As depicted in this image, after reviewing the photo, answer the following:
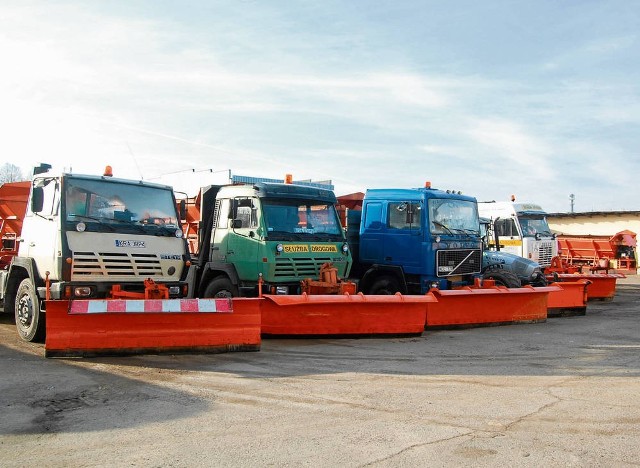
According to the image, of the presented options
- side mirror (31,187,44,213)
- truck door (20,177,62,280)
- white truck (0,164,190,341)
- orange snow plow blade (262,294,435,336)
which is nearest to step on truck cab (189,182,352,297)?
Result: orange snow plow blade (262,294,435,336)

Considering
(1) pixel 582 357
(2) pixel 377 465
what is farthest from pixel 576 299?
(2) pixel 377 465

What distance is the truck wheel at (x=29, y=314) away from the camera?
8953mm

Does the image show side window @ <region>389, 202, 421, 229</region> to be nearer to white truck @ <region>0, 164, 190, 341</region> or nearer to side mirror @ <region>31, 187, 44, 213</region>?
white truck @ <region>0, 164, 190, 341</region>

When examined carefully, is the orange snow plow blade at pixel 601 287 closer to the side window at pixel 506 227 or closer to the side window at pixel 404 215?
the side window at pixel 506 227

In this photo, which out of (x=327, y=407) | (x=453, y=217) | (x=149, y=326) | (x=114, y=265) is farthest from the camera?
(x=453, y=217)

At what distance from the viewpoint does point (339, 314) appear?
10.1m

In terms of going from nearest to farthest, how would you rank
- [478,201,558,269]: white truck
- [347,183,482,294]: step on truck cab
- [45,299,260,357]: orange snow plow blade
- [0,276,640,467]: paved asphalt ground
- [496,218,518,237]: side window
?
[0,276,640,467]: paved asphalt ground
[45,299,260,357]: orange snow plow blade
[347,183,482,294]: step on truck cab
[478,201,558,269]: white truck
[496,218,518,237]: side window

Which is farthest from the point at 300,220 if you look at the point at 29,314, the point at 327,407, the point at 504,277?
the point at 327,407

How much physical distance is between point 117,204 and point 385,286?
5.83 meters

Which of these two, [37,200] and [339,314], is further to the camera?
[339,314]

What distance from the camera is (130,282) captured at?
9047 mm

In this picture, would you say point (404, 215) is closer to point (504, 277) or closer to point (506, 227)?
point (504, 277)

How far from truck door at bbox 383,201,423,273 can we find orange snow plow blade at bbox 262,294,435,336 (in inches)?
88.8

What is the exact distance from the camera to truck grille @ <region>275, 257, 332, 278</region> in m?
10.6
